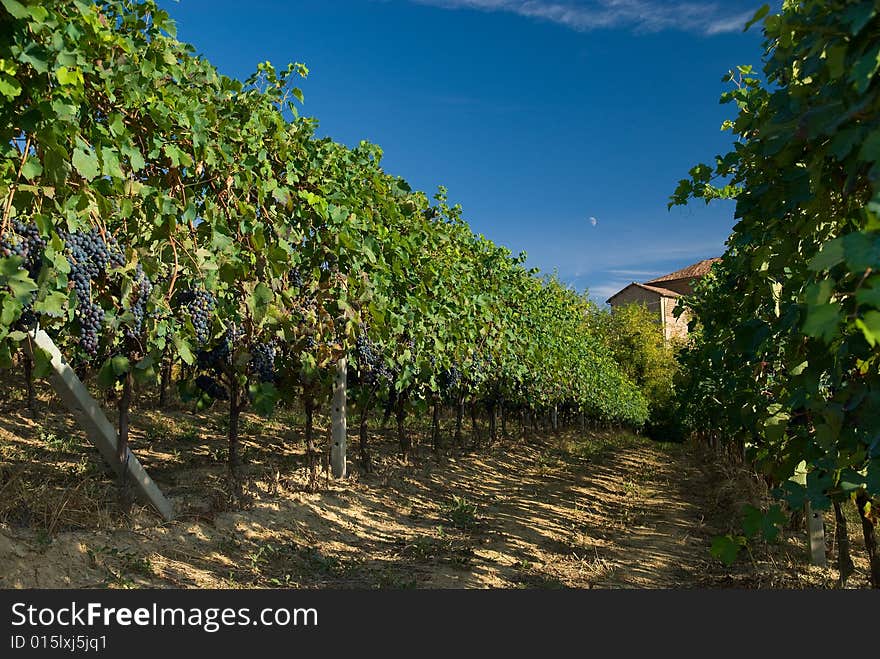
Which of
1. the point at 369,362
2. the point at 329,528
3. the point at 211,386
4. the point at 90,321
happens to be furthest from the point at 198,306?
the point at 369,362

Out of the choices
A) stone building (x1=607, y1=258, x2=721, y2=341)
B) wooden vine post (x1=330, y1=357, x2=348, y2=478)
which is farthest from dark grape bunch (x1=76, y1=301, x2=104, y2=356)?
stone building (x1=607, y1=258, x2=721, y2=341)

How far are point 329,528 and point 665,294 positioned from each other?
67374 mm

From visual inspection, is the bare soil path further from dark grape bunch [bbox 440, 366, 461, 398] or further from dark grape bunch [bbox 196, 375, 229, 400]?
dark grape bunch [bbox 440, 366, 461, 398]

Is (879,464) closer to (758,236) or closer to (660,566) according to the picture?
(758,236)

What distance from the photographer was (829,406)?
7.82 feet

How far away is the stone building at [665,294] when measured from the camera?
66.0 meters

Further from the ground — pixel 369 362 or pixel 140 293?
pixel 140 293

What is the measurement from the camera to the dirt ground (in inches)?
210

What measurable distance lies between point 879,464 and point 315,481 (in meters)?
7.15

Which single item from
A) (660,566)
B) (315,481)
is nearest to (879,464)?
(660,566)

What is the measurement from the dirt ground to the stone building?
53868 mm

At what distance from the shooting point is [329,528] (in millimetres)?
7312

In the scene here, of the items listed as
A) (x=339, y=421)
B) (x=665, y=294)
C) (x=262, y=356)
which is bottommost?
(x=339, y=421)

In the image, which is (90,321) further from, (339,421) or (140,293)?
(339,421)
